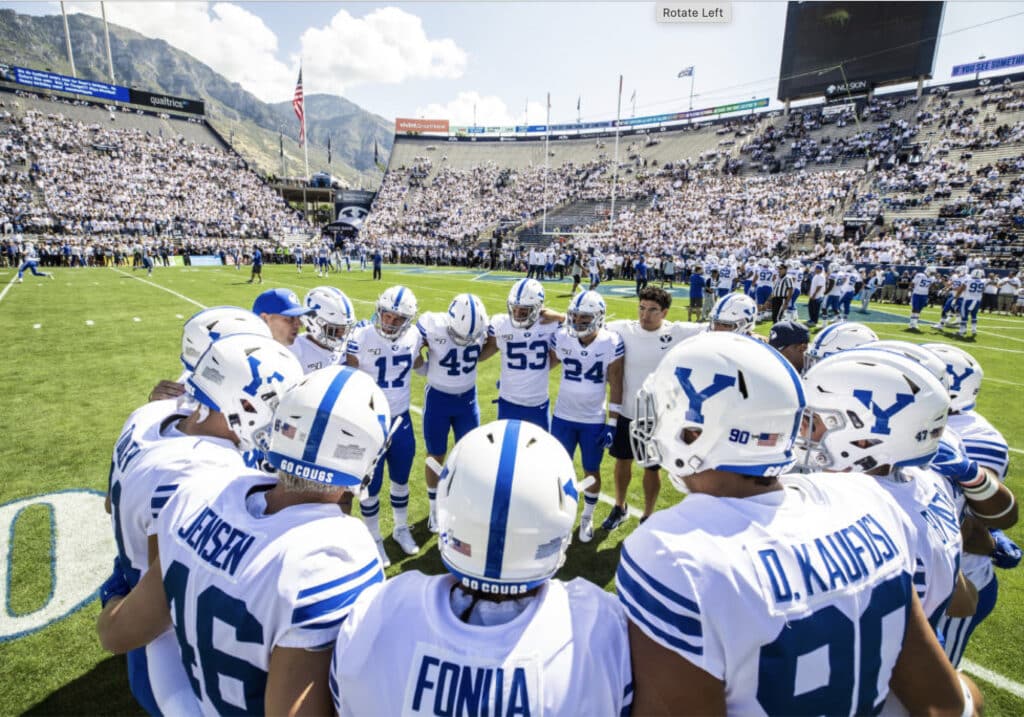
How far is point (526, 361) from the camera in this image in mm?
5883

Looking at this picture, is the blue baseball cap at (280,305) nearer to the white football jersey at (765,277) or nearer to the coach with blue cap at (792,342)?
the coach with blue cap at (792,342)

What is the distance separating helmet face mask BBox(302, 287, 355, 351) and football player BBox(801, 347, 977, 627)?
169 inches

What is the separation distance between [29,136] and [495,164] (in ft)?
160

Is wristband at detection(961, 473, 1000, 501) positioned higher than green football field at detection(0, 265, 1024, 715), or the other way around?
wristband at detection(961, 473, 1000, 501)

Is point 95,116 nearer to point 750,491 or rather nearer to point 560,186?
point 560,186

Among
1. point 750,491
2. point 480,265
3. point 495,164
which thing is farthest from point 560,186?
point 750,491

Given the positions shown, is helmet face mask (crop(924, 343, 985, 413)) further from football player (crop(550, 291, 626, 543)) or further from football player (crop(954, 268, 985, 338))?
football player (crop(954, 268, 985, 338))

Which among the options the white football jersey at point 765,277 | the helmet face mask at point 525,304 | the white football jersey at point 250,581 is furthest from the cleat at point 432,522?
the white football jersey at point 765,277

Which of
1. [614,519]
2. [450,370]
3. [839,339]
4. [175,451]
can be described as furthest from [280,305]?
[839,339]

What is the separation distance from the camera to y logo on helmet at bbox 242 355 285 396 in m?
2.70

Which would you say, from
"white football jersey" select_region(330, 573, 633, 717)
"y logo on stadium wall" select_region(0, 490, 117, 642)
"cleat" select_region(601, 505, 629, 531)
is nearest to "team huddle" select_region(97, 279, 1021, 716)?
"white football jersey" select_region(330, 573, 633, 717)

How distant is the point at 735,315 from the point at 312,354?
4837 millimetres

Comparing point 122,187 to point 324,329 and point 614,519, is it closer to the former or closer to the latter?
point 324,329

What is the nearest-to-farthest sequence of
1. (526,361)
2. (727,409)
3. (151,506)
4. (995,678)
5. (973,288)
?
1. (727,409)
2. (151,506)
3. (995,678)
4. (526,361)
5. (973,288)
